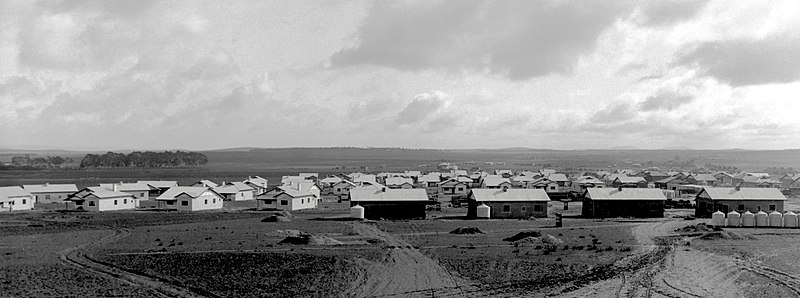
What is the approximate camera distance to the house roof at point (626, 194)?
6347 cm

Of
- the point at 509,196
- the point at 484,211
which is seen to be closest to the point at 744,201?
the point at 509,196

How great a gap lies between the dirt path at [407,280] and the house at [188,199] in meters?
42.7

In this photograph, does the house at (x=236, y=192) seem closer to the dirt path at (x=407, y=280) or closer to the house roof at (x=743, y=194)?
the dirt path at (x=407, y=280)

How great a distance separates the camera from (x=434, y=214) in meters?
67.9

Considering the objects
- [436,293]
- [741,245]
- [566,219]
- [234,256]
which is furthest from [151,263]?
[566,219]

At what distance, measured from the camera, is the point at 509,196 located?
63.3m

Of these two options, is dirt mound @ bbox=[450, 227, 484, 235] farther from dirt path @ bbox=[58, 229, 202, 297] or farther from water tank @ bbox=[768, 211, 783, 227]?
dirt path @ bbox=[58, 229, 202, 297]

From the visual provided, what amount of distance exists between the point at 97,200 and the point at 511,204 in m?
44.9

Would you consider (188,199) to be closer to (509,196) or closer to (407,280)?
(509,196)

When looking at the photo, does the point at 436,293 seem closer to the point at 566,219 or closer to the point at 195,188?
the point at 566,219

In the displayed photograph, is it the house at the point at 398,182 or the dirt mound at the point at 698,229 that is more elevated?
the house at the point at 398,182

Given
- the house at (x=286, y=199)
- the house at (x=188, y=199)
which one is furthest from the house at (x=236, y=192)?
the house at (x=286, y=199)

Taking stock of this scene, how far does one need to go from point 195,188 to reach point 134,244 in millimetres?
34207

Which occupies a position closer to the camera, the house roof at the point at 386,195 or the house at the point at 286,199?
the house roof at the point at 386,195
